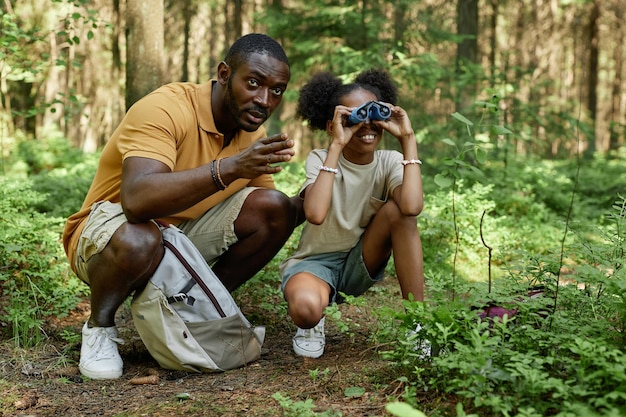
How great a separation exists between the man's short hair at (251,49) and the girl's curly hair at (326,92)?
38 cm

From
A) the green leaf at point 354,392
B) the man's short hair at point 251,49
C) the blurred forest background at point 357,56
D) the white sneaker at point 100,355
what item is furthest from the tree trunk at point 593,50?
the white sneaker at point 100,355

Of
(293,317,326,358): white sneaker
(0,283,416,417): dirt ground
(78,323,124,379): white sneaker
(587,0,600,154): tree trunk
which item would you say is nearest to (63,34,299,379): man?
(78,323,124,379): white sneaker

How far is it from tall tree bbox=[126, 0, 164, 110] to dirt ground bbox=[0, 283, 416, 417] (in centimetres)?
229

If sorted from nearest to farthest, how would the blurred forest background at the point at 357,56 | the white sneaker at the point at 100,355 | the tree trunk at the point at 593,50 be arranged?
1. the white sneaker at the point at 100,355
2. the blurred forest background at the point at 357,56
3. the tree trunk at the point at 593,50

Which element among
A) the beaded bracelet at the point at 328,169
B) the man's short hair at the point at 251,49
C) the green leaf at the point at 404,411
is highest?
the man's short hair at the point at 251,49

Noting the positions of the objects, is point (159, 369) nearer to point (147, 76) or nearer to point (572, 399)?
point (572, 399)

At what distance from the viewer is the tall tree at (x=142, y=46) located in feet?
15.9

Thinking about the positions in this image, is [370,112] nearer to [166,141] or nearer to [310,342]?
[166,141]

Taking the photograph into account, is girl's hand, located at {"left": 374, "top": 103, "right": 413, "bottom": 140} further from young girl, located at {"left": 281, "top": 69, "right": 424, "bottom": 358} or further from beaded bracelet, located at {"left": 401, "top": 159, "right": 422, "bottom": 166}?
beaded bracelet, located at {"left": 401, "top": 159, "right": 422, "bottom": 166}

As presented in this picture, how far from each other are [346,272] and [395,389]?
1.08m

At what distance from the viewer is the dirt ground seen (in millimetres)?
2480

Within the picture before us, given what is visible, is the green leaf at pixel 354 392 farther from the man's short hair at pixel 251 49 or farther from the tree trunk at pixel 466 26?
the tree trunk at pixel 466 26

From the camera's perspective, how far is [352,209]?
11.2ft

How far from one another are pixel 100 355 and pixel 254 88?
1654mm
